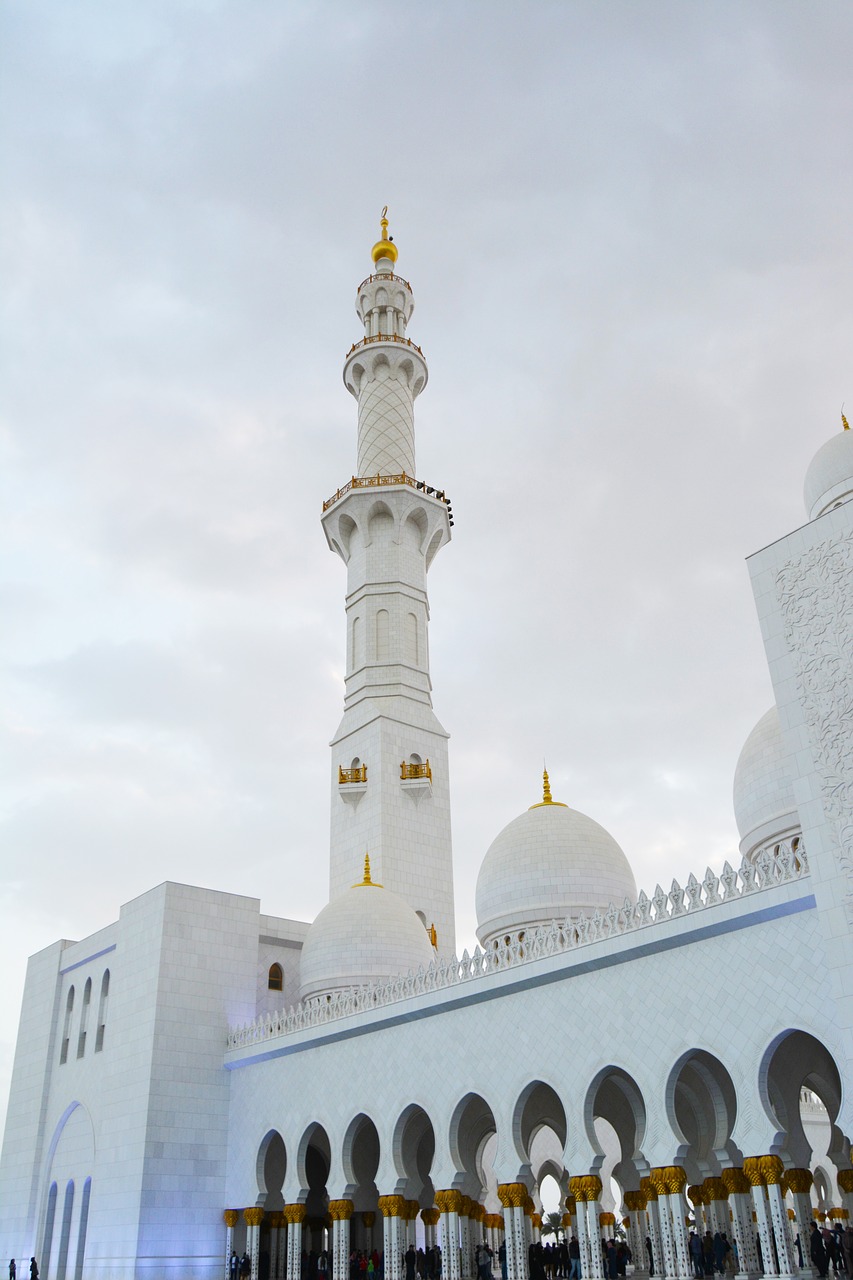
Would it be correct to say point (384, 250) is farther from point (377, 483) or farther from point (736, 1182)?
point (736, 1182)

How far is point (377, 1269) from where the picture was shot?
712 inches

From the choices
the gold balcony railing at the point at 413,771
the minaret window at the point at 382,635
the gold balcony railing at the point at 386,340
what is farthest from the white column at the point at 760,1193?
the gold balcony railing at the point at 386,340

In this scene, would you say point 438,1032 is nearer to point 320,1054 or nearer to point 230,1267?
point 320,1054

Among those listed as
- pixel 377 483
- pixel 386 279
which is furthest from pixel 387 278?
pixel 377 483

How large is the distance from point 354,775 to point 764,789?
10.7 meters

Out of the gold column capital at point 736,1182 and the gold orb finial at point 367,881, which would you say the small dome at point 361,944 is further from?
the gold column capital at point 736,1182

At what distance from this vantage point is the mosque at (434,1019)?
40.4 ft

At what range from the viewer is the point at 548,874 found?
19.6 meters

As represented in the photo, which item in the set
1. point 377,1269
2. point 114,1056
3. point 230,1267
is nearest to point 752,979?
point 377,1269

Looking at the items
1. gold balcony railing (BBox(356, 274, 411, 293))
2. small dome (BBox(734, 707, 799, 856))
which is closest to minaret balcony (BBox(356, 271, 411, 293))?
gold balcony railing (BBox(356, 274, 411, 293))

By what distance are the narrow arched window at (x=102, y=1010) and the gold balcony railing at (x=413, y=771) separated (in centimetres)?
734

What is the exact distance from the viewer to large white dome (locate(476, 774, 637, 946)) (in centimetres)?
1952

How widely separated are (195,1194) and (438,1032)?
644cm

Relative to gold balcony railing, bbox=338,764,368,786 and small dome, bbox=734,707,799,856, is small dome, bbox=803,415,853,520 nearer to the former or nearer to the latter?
small dome, bbox=734,707,799,856
